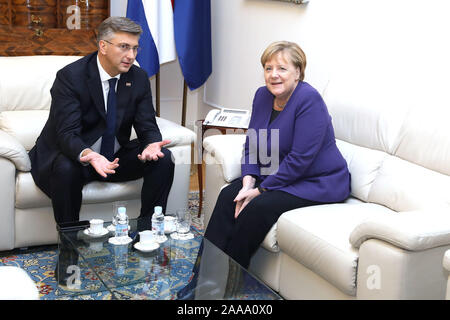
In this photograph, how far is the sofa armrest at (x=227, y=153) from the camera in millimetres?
3127

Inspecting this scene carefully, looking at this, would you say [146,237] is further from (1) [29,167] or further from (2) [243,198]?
(1) [29,167]

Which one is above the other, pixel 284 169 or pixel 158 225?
pixel 284 169

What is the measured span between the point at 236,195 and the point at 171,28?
2207mm

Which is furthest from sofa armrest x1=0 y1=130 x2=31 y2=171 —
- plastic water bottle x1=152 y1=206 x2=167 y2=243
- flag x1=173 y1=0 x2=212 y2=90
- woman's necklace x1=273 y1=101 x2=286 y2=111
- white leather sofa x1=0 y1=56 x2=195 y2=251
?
flag x1=173 y1=0 x2=212 y2=90

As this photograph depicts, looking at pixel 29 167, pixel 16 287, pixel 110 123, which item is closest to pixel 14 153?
pixel 29 167

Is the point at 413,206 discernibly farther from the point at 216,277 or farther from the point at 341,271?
the point at 216,277

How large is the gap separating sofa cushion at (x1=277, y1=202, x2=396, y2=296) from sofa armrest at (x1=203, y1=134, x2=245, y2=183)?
1.73ft

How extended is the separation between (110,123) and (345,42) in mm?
1409

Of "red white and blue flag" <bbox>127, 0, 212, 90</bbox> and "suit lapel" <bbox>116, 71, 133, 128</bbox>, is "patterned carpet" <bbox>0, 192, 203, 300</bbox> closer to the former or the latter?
"suit lapel" <bbox>116, 71, 133, 128</bbox>

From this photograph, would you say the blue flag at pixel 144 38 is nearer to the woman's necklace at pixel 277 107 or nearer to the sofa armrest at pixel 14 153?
the sofa armrest at pixel 14 153

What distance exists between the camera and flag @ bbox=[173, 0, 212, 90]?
4742 millimetres

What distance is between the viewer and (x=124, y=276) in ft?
7.62

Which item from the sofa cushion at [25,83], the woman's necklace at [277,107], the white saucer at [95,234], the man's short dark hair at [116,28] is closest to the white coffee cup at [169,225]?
the white saucer at [95,234]
